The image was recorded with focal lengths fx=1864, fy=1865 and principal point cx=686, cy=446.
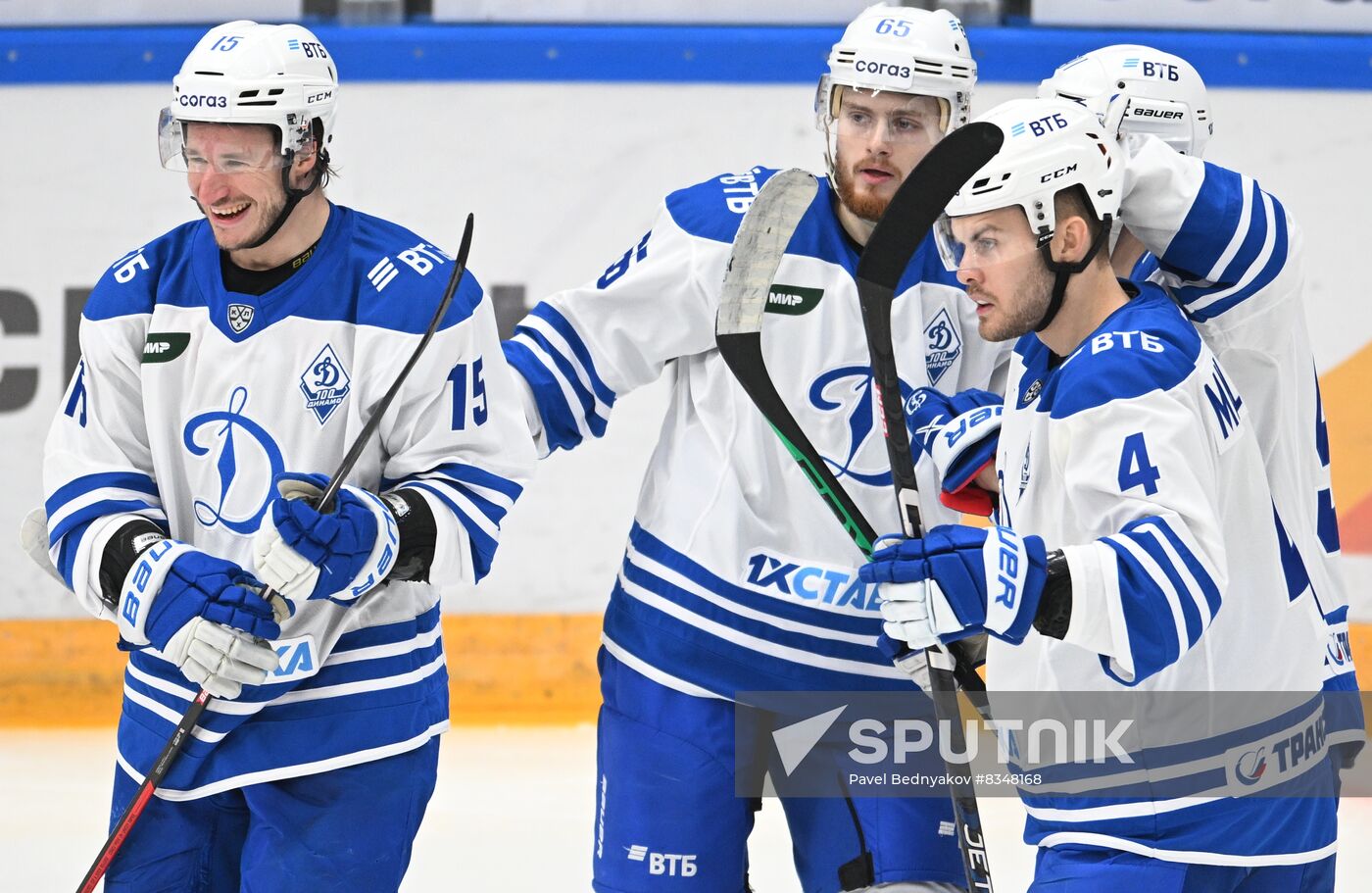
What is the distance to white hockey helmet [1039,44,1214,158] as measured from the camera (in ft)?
7.65

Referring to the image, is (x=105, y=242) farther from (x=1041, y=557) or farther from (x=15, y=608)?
(x=1041, y=557)

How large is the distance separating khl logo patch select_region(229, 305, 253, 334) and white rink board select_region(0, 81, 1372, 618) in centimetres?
238

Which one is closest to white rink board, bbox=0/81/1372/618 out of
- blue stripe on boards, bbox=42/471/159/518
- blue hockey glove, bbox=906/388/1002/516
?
blue hockey glove, bbox=906/388/1002/516

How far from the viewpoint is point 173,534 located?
2.21m

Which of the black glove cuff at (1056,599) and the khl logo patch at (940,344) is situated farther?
the khl logo patch at (940,344)

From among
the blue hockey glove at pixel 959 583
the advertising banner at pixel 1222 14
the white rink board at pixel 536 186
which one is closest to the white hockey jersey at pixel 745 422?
the blue hockey glove at pixel 959 583

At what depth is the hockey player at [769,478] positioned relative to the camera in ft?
7.88

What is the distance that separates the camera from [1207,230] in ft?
6.71

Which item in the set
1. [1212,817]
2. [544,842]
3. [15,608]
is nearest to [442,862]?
[544,842]

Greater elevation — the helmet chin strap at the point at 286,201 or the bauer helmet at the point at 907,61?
the bauer helmet at the point at 907,61

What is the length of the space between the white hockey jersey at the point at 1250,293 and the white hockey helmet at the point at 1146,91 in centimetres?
21

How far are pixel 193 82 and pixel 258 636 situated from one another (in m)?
0.64

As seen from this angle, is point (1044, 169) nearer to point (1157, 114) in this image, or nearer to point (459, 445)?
point (1157, 114)

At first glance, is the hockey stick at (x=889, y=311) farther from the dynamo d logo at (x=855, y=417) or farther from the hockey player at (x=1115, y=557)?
the dynamo d logo at (x=855, y=417)
